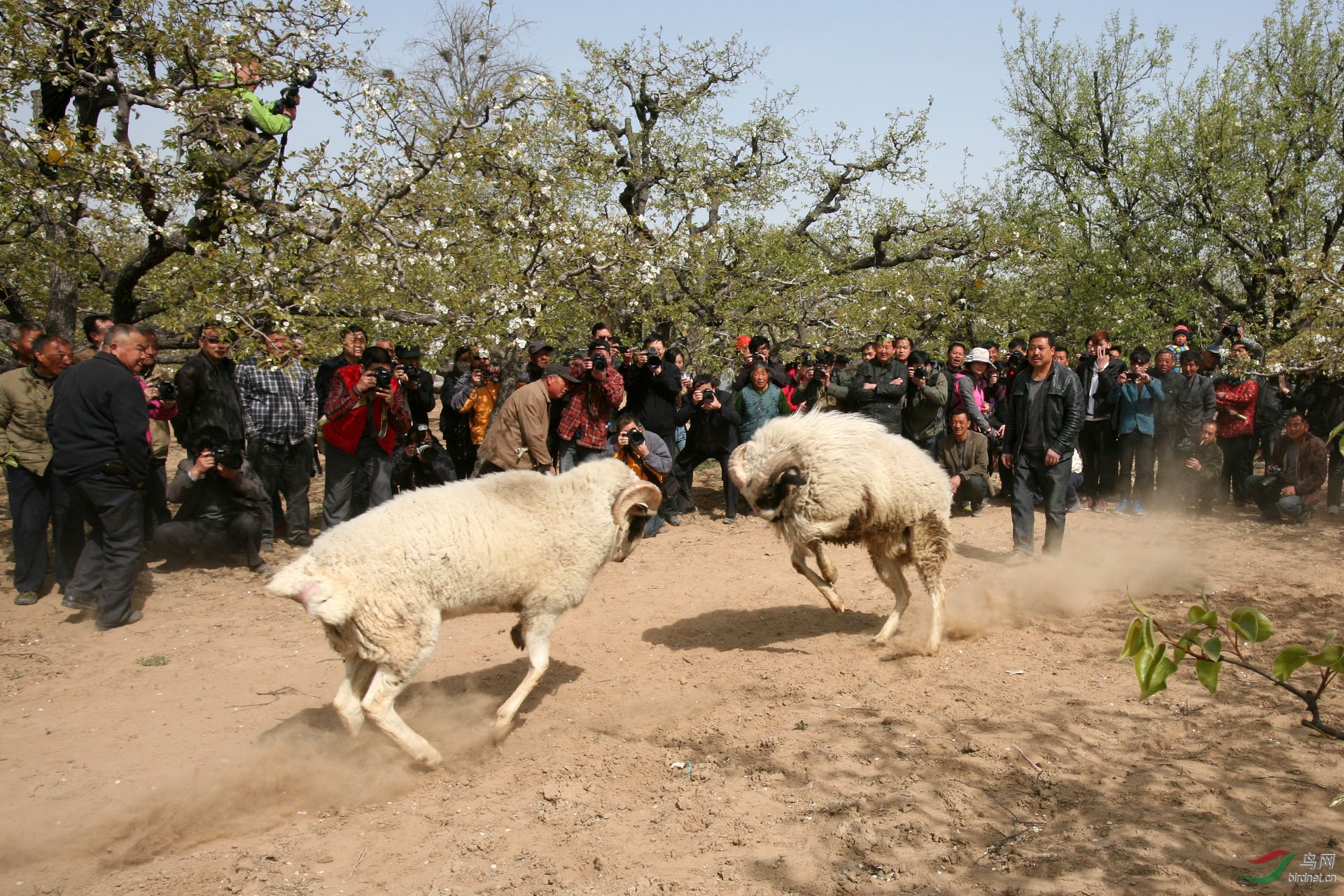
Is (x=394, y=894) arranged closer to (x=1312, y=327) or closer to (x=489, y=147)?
(x=489, y=147)

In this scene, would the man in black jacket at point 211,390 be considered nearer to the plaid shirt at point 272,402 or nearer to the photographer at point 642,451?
the plaid shirt at point 272,402

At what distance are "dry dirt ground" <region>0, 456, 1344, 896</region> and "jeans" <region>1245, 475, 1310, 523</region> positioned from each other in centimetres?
285

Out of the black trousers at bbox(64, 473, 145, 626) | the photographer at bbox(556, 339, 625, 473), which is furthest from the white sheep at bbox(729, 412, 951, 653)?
the black trousers at bbox(64, 473, 145, 626)

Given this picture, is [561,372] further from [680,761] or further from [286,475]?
[680,761]

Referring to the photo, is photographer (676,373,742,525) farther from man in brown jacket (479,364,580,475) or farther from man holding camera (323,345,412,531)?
man holding camera (323,345,412,531)

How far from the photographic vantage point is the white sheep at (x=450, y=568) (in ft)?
15.3

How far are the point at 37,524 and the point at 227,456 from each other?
167cm

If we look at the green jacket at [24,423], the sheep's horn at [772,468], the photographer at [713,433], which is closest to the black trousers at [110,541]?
the green jacket at [24,423]

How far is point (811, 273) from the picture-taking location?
14305 mm

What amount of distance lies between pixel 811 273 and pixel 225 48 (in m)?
8.98

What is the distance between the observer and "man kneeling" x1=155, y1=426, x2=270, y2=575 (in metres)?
8.44

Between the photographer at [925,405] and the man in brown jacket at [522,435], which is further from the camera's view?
the photographer at [925,405]

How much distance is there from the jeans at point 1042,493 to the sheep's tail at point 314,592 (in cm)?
649

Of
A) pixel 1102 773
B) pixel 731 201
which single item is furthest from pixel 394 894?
pixel 731 201
